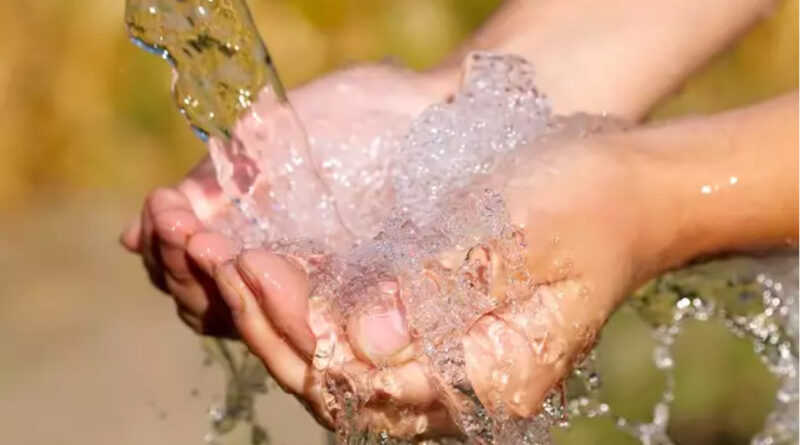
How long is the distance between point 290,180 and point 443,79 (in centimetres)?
18

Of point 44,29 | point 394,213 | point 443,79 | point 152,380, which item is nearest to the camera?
point 394,213

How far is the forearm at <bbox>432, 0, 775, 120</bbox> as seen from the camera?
1013 mm

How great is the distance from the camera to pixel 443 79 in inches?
39.4

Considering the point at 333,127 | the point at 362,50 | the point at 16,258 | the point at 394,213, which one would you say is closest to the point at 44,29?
the point at 16,258

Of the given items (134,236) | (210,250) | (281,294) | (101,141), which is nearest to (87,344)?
(101,141)

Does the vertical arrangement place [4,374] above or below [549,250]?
below

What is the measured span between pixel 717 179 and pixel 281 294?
344mm

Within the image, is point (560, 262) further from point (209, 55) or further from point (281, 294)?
point (209, 55)

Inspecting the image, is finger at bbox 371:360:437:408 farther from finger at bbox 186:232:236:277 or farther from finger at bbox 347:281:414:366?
finger at bbox 186:232:236:277

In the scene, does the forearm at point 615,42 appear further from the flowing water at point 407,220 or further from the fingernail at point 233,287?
the fingernail at point 233,287

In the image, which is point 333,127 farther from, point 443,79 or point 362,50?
point 362,50

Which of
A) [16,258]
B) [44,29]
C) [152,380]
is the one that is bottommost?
[152,380]

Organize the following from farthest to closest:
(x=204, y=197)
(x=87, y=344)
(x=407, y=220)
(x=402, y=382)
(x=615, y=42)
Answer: (x=87, y=344) → (x=615, y=42) → (x=204, y=197) → (x=407, y=220) → (x=402, y=382)

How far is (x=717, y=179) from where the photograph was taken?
0.84 metres
